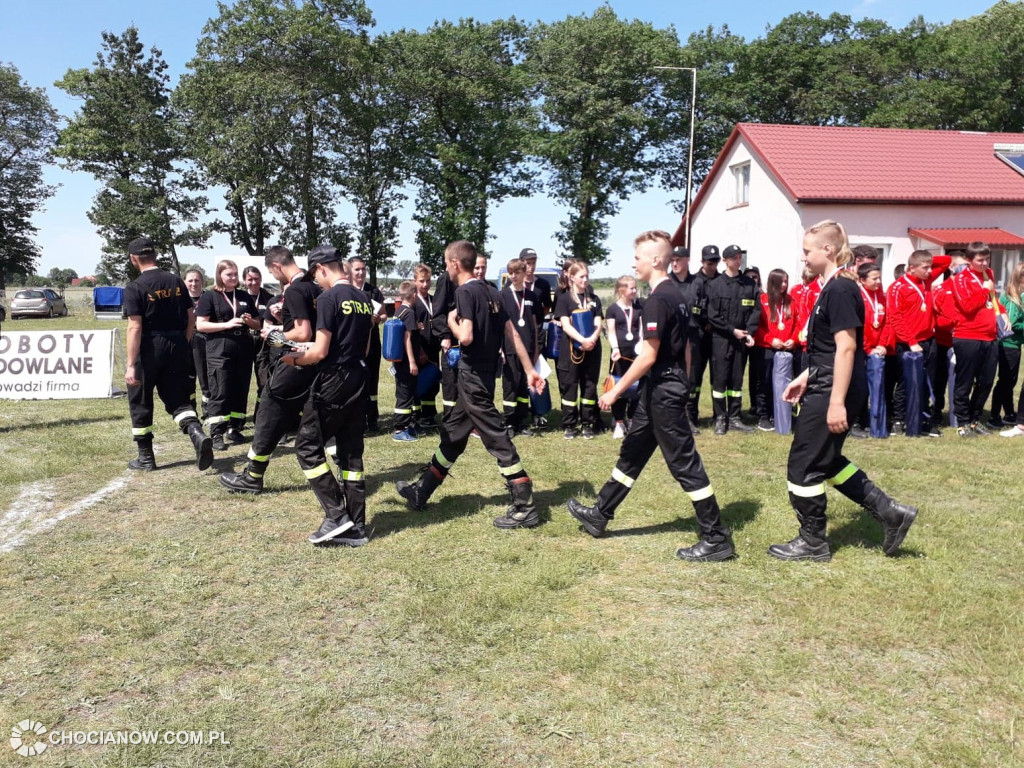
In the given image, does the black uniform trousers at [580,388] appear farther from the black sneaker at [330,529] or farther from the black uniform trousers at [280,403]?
the black sneaker at [330,529]

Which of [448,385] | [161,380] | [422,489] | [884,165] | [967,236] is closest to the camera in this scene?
[422,489]

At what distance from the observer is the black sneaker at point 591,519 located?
549 cm

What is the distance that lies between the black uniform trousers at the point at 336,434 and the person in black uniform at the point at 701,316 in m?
5.08

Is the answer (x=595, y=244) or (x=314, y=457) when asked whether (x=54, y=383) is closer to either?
(x=314, y=457)

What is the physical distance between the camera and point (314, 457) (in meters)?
5.35

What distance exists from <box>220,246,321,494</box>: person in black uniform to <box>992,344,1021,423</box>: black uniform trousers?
27.8 ft

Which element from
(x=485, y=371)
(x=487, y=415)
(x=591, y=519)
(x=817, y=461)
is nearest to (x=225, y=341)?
(x=485, y=371)

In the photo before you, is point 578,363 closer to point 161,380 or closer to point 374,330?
point 374,330

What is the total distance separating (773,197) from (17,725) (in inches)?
1075

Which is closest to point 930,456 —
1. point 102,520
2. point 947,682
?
point 947,682

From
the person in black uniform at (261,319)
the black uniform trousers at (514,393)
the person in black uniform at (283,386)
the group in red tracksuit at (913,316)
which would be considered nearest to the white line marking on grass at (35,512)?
the person in black uniform at (283,386)

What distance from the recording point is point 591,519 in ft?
18.1

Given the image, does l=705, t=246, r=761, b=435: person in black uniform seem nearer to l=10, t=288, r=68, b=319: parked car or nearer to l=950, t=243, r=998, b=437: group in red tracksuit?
l=950, t=243, r=998, b=437: group in red tracksuit

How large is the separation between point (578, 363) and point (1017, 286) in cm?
553
